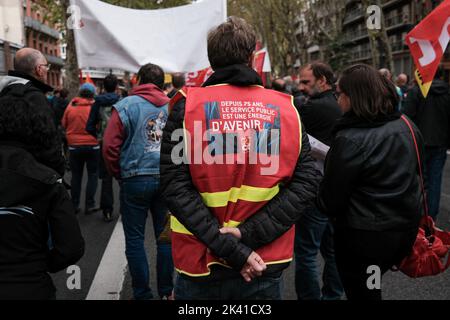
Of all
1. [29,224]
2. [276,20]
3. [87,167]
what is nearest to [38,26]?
[276,20]

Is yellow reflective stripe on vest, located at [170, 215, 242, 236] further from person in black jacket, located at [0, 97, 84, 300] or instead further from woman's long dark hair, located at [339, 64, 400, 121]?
woman's long dark hair, located at [339, 64, 400, 121]

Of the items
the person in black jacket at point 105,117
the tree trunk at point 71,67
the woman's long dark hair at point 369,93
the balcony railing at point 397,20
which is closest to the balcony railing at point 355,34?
the balcony railing at point 397,20

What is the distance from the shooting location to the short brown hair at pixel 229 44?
215 centimetres

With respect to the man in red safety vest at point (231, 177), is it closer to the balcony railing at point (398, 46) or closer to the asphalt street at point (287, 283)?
the asphalt street at point (287, 283)

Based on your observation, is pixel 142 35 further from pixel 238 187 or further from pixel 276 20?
pixel 276 20

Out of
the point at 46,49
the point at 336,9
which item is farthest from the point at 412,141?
the point at 46,49

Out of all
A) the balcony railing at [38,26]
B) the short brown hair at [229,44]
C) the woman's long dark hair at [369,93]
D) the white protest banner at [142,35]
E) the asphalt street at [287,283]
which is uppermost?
the balcony railing at [38,26]

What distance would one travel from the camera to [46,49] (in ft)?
189

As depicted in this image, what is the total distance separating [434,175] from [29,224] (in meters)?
4.83

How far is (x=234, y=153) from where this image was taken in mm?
2109

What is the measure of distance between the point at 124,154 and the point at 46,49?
58815 millimetres

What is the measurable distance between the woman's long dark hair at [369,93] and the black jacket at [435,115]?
3.32m

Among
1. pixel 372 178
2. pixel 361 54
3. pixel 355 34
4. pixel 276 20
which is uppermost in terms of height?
pixel 355 34
